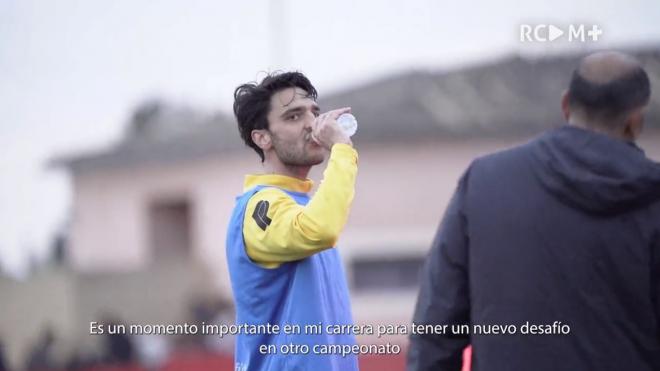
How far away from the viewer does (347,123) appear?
4.25m

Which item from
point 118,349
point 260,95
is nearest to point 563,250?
point 260,95

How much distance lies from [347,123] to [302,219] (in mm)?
411

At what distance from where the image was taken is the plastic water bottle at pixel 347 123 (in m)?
4.24

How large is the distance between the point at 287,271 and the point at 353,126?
0.51 m

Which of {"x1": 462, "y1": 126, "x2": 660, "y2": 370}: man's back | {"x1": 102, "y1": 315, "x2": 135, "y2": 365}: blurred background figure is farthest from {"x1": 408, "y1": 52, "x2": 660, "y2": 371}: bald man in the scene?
{"x1": 102, "y1": 315, "x2": 135, "y2": 365}: blurred background figure

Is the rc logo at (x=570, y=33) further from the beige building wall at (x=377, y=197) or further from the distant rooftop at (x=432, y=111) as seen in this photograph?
the beige building wall at (x=377, y=197)

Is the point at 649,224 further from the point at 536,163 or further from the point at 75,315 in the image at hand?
the point at 75,315

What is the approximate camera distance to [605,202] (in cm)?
A: 331

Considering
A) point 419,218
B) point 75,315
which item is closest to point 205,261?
point 75,315

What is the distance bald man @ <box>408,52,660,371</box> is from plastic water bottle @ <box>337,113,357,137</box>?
802 millimetres

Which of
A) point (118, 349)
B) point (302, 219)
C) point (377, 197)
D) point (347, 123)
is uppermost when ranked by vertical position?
point (347, 123)

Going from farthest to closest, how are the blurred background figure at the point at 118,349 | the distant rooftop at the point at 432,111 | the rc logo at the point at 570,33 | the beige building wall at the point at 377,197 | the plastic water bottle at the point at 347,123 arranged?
the distant rooftop at the point at 432,111 → the beige building wall at the point at 377,197 → the blurred background figure at the point at 118,349 → the rc logo at the point at 570,33 → the plastic water bottle at the point at 347,123

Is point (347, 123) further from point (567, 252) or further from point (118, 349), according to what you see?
point (118, 349)

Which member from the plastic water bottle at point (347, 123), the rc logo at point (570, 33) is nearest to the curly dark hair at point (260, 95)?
the plastic water bottle at point (347, 123)
